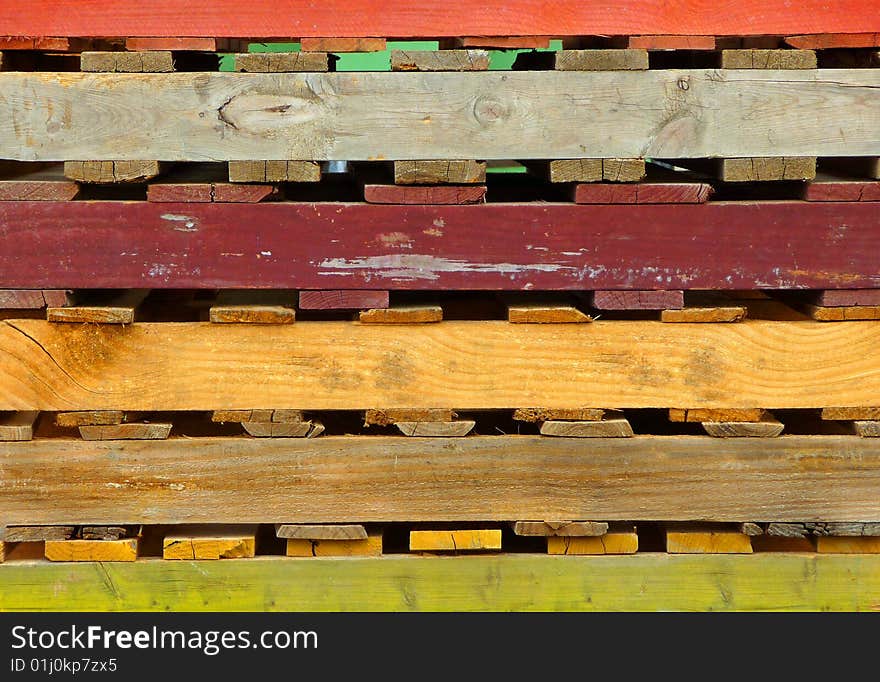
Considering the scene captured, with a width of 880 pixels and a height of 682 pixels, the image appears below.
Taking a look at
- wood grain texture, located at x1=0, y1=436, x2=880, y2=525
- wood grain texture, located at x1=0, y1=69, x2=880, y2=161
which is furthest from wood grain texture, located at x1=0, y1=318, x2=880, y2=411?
wood grain texture, located at x1=0, y1=69, x2=880, y2=161

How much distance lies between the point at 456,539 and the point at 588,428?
0.60 metres

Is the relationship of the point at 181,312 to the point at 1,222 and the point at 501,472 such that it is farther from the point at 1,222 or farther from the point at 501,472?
the point at 501,472

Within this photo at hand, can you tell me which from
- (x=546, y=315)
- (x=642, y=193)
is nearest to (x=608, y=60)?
(x=642, y=193)

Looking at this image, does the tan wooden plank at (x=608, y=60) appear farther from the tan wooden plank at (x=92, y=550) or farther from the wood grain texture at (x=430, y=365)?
the tan wooden plank at (x=92, y=550)

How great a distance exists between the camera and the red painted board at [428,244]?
11.3 feet

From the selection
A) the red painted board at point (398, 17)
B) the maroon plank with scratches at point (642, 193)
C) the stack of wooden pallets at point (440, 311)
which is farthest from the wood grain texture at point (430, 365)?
the red painted board at point (398, 17)

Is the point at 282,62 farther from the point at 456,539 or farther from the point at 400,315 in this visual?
the point at 456,539

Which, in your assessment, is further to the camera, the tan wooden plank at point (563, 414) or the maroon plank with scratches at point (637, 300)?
the tan wooden plank at point (563, 414)

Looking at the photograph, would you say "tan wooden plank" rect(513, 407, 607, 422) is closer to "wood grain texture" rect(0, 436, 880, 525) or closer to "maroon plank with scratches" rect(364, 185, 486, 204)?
"wood grain texture" rect(0, 436, 880, 525)

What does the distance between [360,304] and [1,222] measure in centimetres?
119

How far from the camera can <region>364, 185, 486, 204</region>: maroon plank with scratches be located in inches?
135

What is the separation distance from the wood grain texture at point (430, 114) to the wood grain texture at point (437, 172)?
0.03m

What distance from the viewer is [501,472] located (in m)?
3.63

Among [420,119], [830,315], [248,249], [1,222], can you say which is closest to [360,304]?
[248,249]
